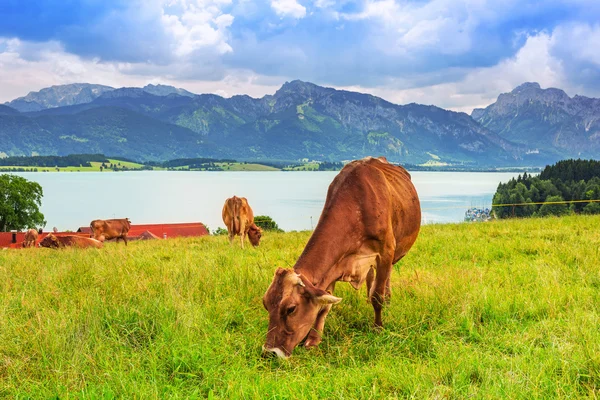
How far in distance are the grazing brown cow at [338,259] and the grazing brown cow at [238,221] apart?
11.2 m

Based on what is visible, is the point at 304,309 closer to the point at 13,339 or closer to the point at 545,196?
the point at 13,339

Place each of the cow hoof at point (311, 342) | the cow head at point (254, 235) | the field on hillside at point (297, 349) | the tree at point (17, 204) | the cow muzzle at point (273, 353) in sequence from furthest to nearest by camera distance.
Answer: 1. the tree at point (17, 204)
2. the cow head at point (254, 235)
3. the cow hoof at point (311, 342)
4. the cow muzzle at point (273, 353)
5. the field on hillside at point (297, 349)

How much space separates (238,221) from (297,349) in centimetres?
1259

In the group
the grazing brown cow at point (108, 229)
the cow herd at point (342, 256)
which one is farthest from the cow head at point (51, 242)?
the cow herd at point (342, 256)

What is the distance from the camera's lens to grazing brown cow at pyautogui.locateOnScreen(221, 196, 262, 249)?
17328 millimetres

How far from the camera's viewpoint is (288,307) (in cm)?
460

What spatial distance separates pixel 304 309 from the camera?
4.73 m

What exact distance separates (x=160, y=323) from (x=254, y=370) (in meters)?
1.54

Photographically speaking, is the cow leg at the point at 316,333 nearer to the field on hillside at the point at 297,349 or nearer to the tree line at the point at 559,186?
the field on hillside at the point at 297,349

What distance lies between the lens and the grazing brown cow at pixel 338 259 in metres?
4.68

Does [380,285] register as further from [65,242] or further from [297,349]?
[65,242]

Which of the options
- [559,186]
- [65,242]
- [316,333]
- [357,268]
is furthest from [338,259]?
[559,186]

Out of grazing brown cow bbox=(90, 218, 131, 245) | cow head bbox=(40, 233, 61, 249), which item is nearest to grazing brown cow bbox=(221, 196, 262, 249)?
cow head bbox=(40, 233, 61, 249)

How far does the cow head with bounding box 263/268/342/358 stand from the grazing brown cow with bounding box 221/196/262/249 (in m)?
12.4
